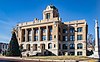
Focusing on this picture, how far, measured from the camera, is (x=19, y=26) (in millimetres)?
81500

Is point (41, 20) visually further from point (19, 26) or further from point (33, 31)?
point (19, 26)

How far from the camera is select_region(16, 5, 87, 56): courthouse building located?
7031cm

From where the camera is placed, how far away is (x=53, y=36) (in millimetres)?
71625

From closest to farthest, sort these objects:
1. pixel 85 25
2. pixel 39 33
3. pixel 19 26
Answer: pixel 85 25 → pixel 39 33 → pixel 19 26

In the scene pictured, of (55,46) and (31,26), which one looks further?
(31,26)

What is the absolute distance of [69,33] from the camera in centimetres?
7294

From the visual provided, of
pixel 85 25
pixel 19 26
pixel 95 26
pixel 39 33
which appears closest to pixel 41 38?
pixel 39 33

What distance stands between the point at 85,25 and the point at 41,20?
56.1 feet

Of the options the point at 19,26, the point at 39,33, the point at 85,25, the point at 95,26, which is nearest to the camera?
the point at 95,26

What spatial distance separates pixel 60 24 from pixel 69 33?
4.72 meters

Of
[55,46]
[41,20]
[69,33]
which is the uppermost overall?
[41,20]

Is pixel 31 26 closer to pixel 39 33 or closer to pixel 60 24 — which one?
pixel 39 33

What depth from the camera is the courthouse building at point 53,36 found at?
231ft

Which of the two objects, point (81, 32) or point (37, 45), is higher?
point (81, 32)
